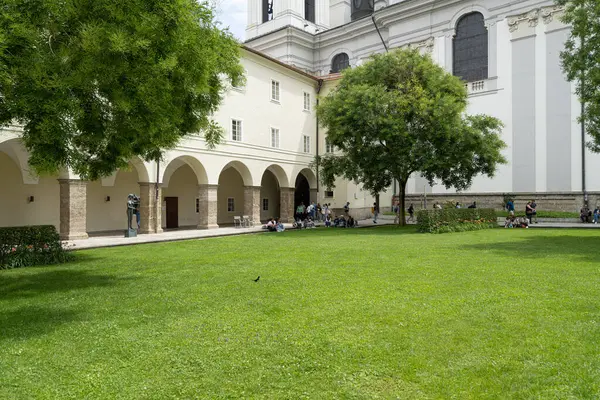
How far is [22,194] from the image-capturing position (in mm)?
21141

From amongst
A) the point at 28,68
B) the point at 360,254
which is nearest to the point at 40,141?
the point at 28,68

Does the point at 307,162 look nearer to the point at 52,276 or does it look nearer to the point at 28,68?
the point at 52,276

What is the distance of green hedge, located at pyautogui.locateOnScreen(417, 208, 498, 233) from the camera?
2041cm

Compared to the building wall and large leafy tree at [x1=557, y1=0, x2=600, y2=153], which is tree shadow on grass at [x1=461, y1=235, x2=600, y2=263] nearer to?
large leafy tree at [x1=557, y1=0, x2=600, y2=153]

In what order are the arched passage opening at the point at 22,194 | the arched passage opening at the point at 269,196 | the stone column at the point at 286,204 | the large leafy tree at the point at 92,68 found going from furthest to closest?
the arched passage opening at the point at 269,196
the stone column at the point at 286,204
the arched passage opening at the point at 22,194
the large leafy tree at the point at 92,68

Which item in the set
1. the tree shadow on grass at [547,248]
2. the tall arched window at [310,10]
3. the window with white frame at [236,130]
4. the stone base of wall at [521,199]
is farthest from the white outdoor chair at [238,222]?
the tall arched window at [310,10]

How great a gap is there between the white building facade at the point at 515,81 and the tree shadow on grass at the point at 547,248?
52.5ft

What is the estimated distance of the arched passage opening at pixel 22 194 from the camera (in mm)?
20547

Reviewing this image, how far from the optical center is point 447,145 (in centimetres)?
2153

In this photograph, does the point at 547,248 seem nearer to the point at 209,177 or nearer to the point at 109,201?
the point at 209,177

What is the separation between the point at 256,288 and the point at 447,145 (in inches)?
634

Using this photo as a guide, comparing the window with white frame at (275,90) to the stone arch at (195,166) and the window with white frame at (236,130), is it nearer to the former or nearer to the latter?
the window with white frame at (236,130)

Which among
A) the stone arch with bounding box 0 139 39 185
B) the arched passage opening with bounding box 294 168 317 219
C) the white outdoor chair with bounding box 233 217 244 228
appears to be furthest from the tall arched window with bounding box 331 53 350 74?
the stone arch with bounding box 0 139 39 185

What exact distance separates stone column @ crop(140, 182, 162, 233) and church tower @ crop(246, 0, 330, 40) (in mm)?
28082
